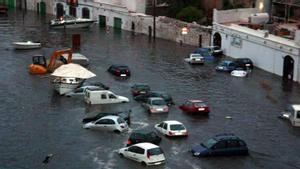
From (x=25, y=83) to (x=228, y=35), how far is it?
81.5 ft

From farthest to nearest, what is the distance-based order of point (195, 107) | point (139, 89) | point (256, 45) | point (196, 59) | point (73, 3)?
point (73, 3)
point (196, 59)
point (256, 45)
point (139, 89)
point (195, 107)

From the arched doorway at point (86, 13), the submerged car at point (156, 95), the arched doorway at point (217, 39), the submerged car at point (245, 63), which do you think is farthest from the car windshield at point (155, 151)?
the arched doorway at point (86, 13)

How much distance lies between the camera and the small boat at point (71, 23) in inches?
3851

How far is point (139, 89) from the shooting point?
60188 millimetres

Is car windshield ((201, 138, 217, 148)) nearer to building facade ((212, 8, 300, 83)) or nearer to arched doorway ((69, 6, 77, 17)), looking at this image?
building facade ((212, 8, 300, 83))

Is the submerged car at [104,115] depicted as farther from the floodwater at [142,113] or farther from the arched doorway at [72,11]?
the arched doorway at [72,11]

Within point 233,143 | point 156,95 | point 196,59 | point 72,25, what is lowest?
point 233,143

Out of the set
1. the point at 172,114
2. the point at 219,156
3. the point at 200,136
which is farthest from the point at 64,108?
the point at 219,156

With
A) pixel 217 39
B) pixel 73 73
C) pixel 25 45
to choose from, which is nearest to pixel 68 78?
pixel 73 73

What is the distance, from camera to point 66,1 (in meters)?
110

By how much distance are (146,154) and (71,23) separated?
58.6 meters

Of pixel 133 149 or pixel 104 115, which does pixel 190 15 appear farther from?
pixel 133 149

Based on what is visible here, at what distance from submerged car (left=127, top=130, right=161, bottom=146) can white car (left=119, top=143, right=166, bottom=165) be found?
2.34 meters

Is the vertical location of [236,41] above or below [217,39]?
above
